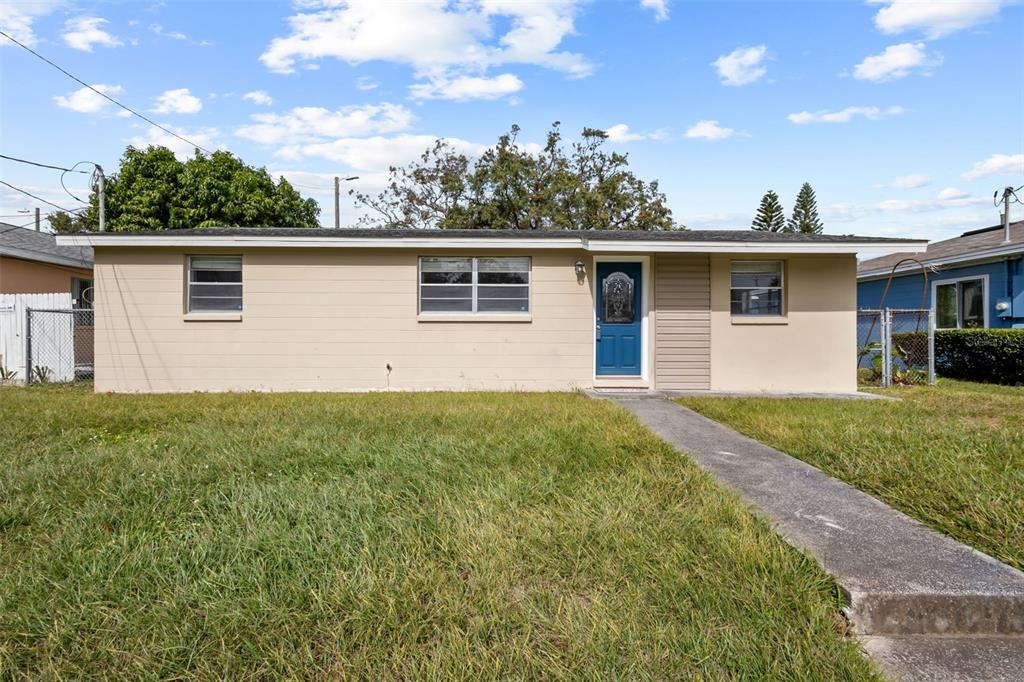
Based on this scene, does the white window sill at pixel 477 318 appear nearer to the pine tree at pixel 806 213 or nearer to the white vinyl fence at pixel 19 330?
the white vinyl fence at pixel 19 330

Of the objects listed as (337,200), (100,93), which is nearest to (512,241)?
(100,93)

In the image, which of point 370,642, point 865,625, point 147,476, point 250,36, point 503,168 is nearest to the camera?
point 370,642

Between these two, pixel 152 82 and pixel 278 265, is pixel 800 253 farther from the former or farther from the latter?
pixel 152 82

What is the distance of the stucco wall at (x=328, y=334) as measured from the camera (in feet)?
31.0

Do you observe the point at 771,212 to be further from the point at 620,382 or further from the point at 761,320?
the point at 620,382

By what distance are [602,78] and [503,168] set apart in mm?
9388

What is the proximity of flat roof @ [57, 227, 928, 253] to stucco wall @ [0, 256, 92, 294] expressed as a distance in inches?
229

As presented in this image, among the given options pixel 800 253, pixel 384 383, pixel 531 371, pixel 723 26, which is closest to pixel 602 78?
pixel 723 26

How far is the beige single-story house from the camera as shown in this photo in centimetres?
945

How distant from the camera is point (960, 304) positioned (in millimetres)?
13969

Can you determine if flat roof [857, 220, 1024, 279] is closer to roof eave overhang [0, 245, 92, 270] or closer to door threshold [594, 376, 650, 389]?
door threshold [594, 376, 650, 389]

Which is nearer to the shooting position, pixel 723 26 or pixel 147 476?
pixel 147 476

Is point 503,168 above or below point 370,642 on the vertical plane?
above

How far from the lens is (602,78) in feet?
50.2
